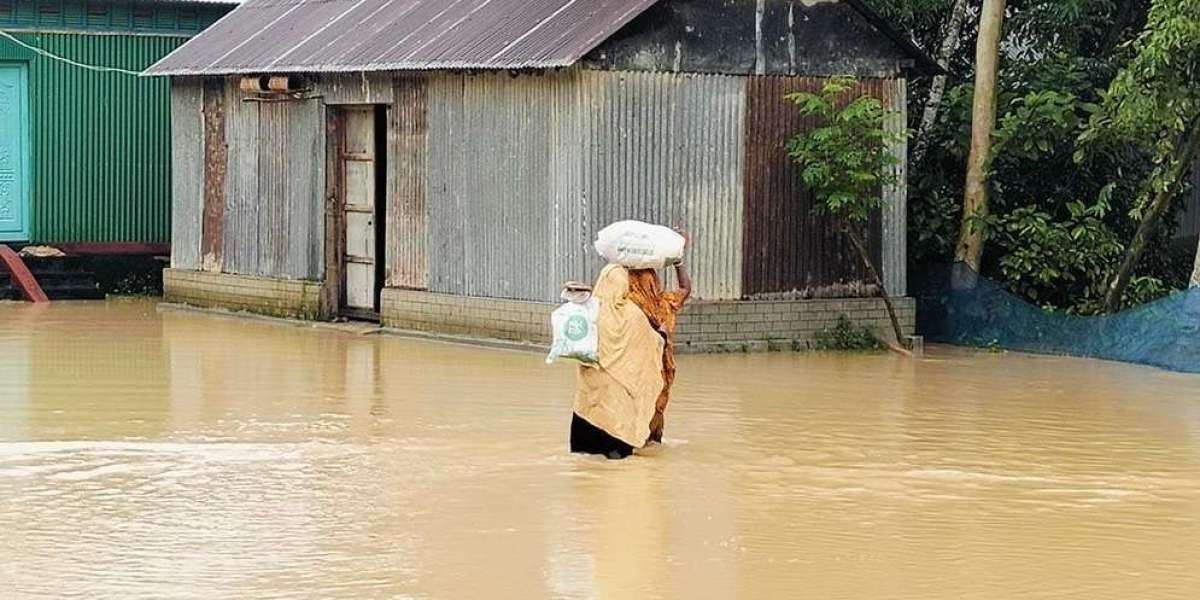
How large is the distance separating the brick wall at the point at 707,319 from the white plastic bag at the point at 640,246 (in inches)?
220

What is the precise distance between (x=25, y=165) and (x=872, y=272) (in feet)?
35.3

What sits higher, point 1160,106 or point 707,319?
point 1160,106

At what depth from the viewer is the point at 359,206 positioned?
20.5m

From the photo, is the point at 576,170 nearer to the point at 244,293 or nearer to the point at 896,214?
the point at 896,214

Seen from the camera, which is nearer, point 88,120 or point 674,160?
point 674,160

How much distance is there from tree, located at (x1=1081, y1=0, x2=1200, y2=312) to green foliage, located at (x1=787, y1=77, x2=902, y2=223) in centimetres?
193

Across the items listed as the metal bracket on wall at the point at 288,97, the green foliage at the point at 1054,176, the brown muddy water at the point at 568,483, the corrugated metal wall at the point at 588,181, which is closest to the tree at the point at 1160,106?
the green foliage at the point at 1054,176

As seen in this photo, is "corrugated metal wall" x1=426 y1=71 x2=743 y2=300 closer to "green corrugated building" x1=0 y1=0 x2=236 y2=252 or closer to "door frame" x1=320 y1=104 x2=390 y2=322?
"door frame" x1=320 y1=104 x2=390 y2=322

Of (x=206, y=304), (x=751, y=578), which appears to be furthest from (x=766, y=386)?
(x=206, y=304)

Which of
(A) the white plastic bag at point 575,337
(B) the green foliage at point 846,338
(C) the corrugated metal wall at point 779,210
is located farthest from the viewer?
(B) the green foliage at point 846,338

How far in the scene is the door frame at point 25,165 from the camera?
939 inches

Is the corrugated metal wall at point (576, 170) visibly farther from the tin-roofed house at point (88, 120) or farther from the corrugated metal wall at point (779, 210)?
the tin-roofed house at point (88, 120)

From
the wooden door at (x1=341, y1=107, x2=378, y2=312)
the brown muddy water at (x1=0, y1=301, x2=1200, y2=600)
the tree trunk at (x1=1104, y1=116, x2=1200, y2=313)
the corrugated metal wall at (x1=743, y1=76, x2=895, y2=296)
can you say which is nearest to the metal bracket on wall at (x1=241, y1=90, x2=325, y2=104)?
the wooden door at (x1=341, y1=107, x2=378, y2=312)

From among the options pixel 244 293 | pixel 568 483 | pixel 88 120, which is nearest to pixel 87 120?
pixel 88 120
